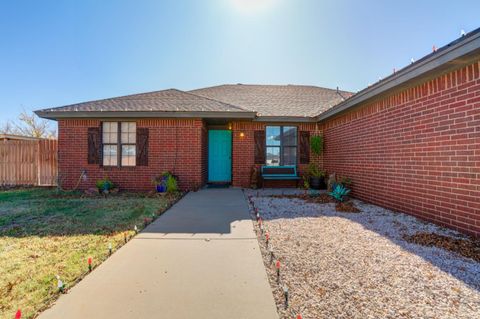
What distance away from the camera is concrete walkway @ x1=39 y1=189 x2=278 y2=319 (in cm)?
188

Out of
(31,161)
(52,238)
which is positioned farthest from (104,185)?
(31,161)

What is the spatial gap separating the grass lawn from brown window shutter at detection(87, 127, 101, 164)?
71.8 inches

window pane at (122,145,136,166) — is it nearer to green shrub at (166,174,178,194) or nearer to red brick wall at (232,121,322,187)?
green shrub at (166,174,178,194)

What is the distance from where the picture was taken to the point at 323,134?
9594 millimetres

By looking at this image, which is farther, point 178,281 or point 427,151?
point 427,151

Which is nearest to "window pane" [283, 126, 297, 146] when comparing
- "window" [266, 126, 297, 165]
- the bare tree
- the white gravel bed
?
"window" [266, 126, 297, 165]

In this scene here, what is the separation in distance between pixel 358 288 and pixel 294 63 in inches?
387

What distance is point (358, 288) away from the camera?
86.0 inches

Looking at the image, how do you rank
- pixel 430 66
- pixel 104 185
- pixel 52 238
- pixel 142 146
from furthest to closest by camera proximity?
pixel 142 146 → pixel 104 185 → pixel 430 66 → pixel 52 238

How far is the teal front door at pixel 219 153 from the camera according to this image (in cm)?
991

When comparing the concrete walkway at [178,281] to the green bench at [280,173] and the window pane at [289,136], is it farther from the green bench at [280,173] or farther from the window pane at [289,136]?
the window pane at [289,136]

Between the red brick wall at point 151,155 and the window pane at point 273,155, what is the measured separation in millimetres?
2942

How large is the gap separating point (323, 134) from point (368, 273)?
25.4ft

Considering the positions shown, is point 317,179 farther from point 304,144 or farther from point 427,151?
point 427,151
